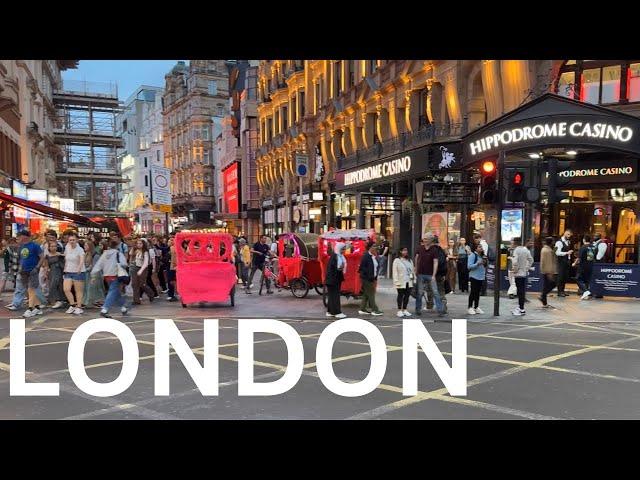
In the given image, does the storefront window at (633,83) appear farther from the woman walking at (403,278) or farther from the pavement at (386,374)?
the woman walking at (403,278)

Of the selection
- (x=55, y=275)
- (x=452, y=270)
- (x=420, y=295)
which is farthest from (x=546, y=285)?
(x=55, y=275)

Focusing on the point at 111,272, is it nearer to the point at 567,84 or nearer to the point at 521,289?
the point at 521,289

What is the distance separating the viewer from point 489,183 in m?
12.3

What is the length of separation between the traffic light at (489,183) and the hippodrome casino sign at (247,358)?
10.1ft

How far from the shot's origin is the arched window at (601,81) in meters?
16.0

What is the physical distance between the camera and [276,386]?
6.16 meters

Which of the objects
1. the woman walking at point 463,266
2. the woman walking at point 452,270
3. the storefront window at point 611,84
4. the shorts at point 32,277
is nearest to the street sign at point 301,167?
the woman walking at point 452,270

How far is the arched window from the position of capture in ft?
52.4

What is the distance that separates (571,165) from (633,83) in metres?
5.14

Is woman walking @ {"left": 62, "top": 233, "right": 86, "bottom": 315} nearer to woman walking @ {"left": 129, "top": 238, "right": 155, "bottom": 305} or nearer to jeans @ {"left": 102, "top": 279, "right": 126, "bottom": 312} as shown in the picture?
jeans @ {"left": 102, "top": 279, "right": 126, "bottom": 312}

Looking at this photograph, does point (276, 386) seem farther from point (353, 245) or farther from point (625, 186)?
point (625, 186)

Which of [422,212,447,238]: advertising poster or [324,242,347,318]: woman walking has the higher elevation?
[422,212,447,238]: advertising poster

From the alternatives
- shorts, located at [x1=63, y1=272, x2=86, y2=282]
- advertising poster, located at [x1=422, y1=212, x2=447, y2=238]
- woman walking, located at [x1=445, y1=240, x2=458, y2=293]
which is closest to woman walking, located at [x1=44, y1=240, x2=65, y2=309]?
shorts, located at [x1=63, y1=272, x2=86, y2=282]
